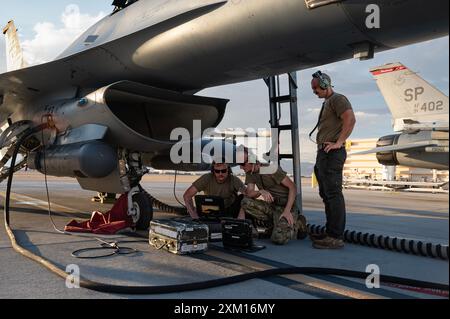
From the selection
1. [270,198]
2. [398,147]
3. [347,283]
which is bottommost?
[347,283]

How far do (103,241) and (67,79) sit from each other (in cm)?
269

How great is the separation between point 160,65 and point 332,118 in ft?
6.81

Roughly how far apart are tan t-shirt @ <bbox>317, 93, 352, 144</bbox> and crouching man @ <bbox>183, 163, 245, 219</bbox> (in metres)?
1.21

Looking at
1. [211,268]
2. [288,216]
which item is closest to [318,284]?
[211,268]

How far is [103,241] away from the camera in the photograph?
4.16 m

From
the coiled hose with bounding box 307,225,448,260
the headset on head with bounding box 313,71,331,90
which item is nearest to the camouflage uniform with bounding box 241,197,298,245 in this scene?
the coiled hose with bounding box 307,225,448,260

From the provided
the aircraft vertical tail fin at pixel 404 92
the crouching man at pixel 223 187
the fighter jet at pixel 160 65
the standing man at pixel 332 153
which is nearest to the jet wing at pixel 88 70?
the fighter jet at pixel 160 65

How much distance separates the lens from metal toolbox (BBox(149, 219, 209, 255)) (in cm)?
347

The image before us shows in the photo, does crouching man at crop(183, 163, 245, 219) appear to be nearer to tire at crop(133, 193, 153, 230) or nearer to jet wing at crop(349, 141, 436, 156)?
tire at crop(133, 193, 153, 230)

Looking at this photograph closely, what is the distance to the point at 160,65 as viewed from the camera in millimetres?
4582

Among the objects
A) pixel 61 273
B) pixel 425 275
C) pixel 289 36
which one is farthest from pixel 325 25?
pixel 61 273

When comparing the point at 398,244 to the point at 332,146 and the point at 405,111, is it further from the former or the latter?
the point at 405,111

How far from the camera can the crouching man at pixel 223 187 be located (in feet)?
15.4

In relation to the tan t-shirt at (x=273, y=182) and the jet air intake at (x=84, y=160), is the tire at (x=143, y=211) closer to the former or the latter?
the jet air intake at (x=84, y=160)
